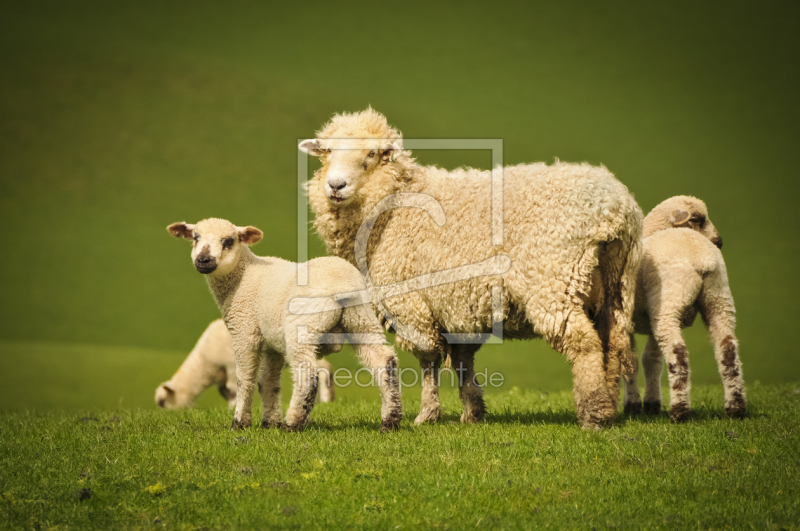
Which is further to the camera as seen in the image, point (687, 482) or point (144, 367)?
point (144, 367)

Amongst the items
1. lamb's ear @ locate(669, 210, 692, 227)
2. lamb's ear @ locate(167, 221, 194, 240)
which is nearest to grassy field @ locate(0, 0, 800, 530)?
lamb's ear @ locate(167, 221, 194, 240)

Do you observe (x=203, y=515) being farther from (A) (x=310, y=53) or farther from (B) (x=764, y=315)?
(A) (x=310, y=53)

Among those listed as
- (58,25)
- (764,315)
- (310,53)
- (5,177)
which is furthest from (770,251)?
(58,25)

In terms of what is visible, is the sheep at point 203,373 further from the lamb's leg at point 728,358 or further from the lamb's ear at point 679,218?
the lamb's leg at point 728,358

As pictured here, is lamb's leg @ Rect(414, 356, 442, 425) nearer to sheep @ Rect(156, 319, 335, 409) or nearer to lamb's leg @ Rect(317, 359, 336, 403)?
lamb's leg @ Rect(317, 359, 336, 403)

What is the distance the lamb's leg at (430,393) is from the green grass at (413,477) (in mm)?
618

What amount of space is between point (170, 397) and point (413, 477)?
872cm

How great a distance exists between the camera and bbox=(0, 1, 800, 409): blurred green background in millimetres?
20984

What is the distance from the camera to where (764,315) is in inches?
806

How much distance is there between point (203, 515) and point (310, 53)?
26.1 meters

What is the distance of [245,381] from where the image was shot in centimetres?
742

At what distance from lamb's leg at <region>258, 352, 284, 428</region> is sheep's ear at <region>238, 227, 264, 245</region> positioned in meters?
1.18

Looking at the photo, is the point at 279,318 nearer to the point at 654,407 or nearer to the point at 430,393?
the point at 430,393

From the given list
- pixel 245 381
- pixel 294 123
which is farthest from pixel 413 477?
pixel 294 123
